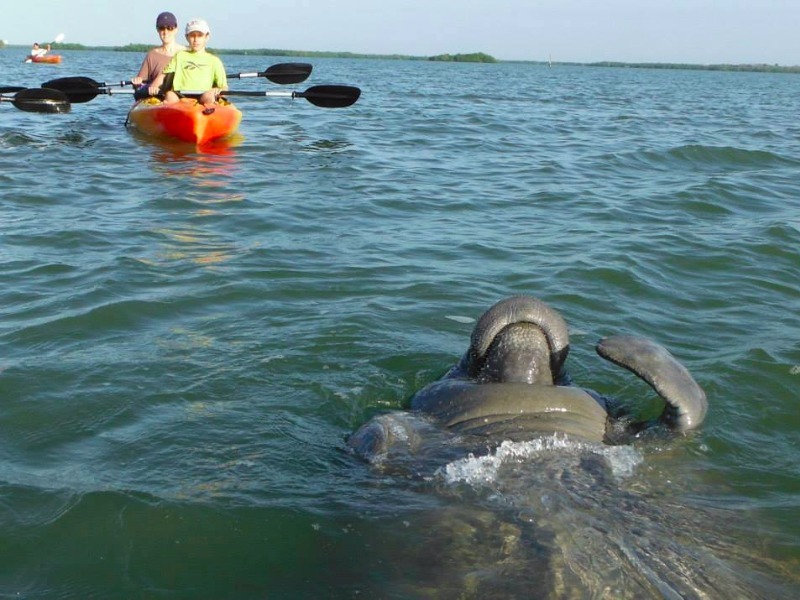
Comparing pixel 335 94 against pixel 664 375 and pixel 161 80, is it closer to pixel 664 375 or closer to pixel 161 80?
pixel 161 80

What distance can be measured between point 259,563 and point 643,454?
206cm

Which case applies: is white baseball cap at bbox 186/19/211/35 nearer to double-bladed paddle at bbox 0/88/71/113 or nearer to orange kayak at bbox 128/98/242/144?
orange kayak at bbox 128/98/242/144

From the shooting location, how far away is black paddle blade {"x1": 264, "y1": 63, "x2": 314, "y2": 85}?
20019mm

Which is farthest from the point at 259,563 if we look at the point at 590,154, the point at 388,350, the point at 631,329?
the point at 590,154

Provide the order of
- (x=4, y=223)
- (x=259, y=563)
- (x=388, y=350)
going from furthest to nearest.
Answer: (x=4, y=223) → (x=388, y=350) → (x=259, y=563)

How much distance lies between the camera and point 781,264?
9.25 meters

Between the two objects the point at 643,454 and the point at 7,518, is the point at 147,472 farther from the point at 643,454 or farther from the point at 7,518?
the point at 643,454

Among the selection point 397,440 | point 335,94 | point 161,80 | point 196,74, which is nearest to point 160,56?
point 161,80

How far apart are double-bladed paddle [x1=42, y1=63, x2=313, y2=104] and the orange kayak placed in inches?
81.2

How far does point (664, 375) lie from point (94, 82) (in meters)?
17.4

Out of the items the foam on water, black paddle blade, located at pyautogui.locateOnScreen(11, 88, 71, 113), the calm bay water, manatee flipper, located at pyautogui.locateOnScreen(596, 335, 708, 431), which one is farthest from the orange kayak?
the foam on water

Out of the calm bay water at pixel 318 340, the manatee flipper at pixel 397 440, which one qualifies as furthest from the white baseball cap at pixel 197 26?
the manatee flipper at pixel 397 440

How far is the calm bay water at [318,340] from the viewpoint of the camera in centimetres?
409

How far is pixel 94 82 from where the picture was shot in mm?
19438
